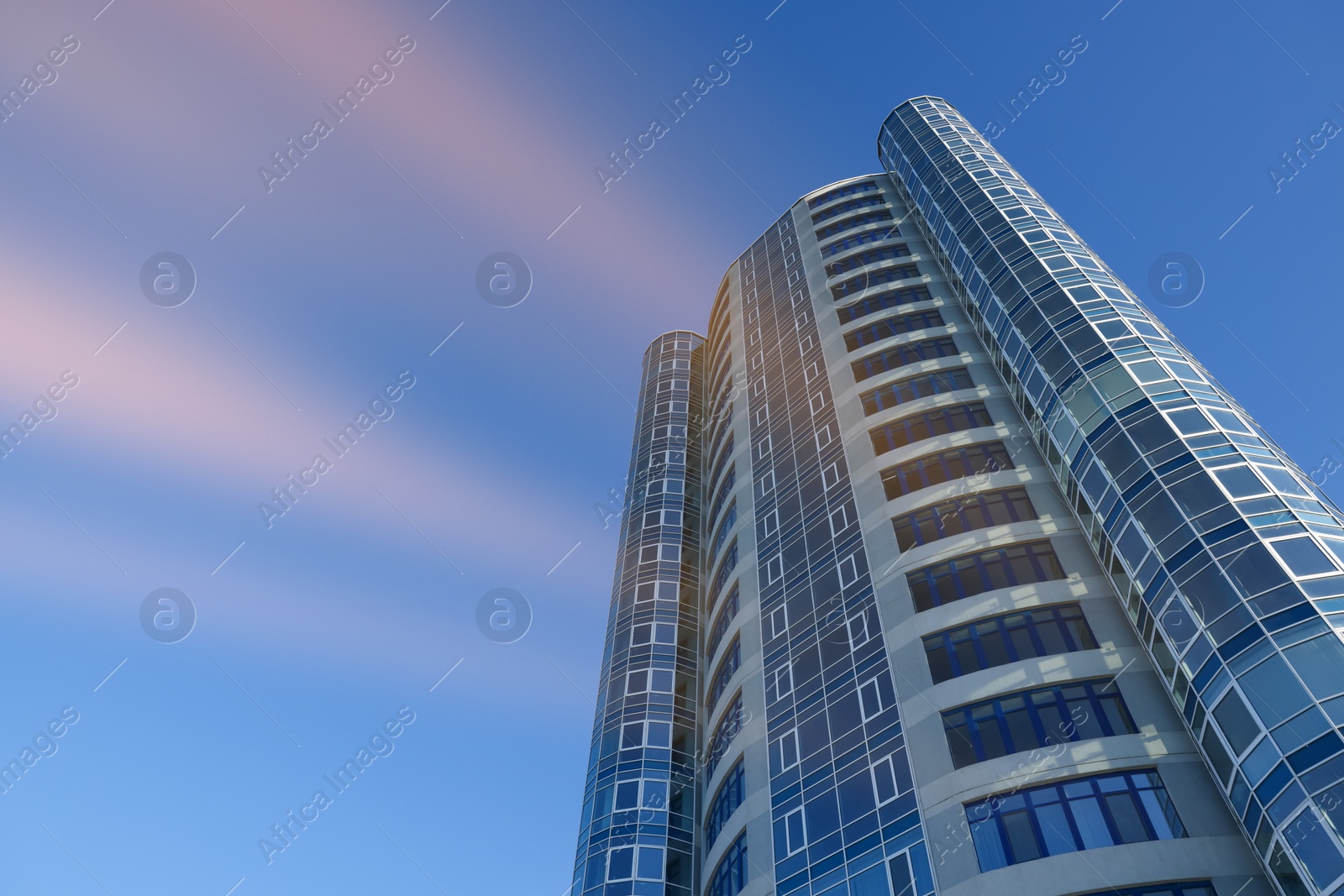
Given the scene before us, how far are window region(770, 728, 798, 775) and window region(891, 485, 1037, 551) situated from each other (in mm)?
7771

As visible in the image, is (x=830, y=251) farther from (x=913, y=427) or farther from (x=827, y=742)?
(x=827, y=742)

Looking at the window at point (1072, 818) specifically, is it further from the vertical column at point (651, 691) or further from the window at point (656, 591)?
the window at point (656, 591)

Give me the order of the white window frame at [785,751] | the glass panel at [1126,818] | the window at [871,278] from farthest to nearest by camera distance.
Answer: the window at [871,278] < the white window frame at [785,751] < the glass panel at [1126,818]

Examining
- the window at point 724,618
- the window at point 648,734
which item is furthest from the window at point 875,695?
the window at point 648,734

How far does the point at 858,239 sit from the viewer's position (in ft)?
172

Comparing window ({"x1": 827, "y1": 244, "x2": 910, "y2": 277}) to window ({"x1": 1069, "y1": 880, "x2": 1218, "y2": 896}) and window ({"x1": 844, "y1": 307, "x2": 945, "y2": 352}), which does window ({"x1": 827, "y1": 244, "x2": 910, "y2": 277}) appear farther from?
window ({"x1": 1069, "y1": 880, "x2": 1218, "y2": 896})

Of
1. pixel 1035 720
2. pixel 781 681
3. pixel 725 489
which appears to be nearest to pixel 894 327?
pixel 725 489

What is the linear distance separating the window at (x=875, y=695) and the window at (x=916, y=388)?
13.7 m

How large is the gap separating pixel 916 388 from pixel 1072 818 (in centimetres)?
2044

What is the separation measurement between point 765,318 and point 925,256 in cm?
1012

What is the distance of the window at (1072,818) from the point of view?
Answer: 20812 millimetres

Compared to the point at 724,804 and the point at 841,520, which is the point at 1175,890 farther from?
the point at 841,520

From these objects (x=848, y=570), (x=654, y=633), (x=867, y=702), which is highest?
(x=654, y=633)

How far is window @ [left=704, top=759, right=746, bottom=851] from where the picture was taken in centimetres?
3066
